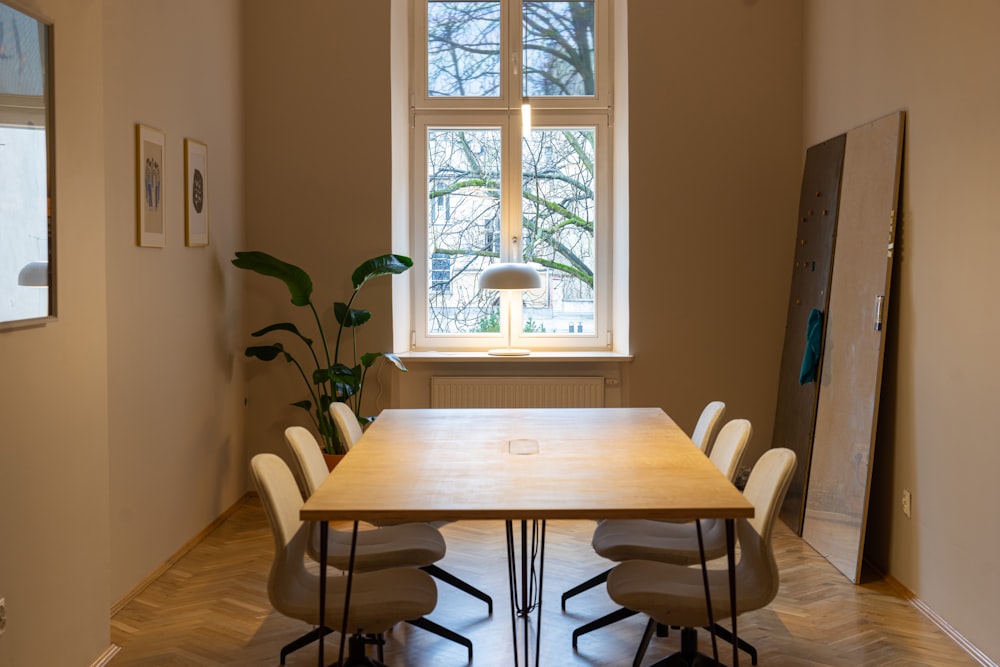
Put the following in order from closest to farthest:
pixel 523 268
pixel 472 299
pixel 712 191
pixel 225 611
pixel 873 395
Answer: pixel 225 611, pixel 873 395, pixel 523 268, pixel 712 191, pixel 472 299

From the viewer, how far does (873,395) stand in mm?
4363

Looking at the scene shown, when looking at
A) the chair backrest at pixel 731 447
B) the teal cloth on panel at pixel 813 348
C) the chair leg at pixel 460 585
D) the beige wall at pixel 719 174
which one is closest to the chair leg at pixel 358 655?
the chair leg at pixel 460 585

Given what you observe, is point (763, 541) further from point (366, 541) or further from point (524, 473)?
point (366, 541)

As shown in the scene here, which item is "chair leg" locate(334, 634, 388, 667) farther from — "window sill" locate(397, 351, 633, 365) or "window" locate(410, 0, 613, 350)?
"window" locate(410, 0, 613, 350)

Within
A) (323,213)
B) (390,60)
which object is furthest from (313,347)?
(390,60)

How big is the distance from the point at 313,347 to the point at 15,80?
3349mm

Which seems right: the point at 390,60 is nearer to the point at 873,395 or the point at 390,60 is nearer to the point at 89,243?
the point at 89,243

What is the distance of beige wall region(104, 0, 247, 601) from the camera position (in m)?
4.07

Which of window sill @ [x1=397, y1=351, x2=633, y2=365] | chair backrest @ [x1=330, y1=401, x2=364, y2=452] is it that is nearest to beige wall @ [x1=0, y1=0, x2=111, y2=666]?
chair backrest @ [x1=330, y1=401, x2=364, y2=452]

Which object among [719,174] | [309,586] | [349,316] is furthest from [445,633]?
[719,174]

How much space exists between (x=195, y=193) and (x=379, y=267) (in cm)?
115

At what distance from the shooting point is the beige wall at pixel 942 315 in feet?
11.5

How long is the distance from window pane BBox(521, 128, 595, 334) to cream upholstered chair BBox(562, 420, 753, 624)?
277 centimetres

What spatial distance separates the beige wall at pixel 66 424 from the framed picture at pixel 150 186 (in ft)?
2.79
